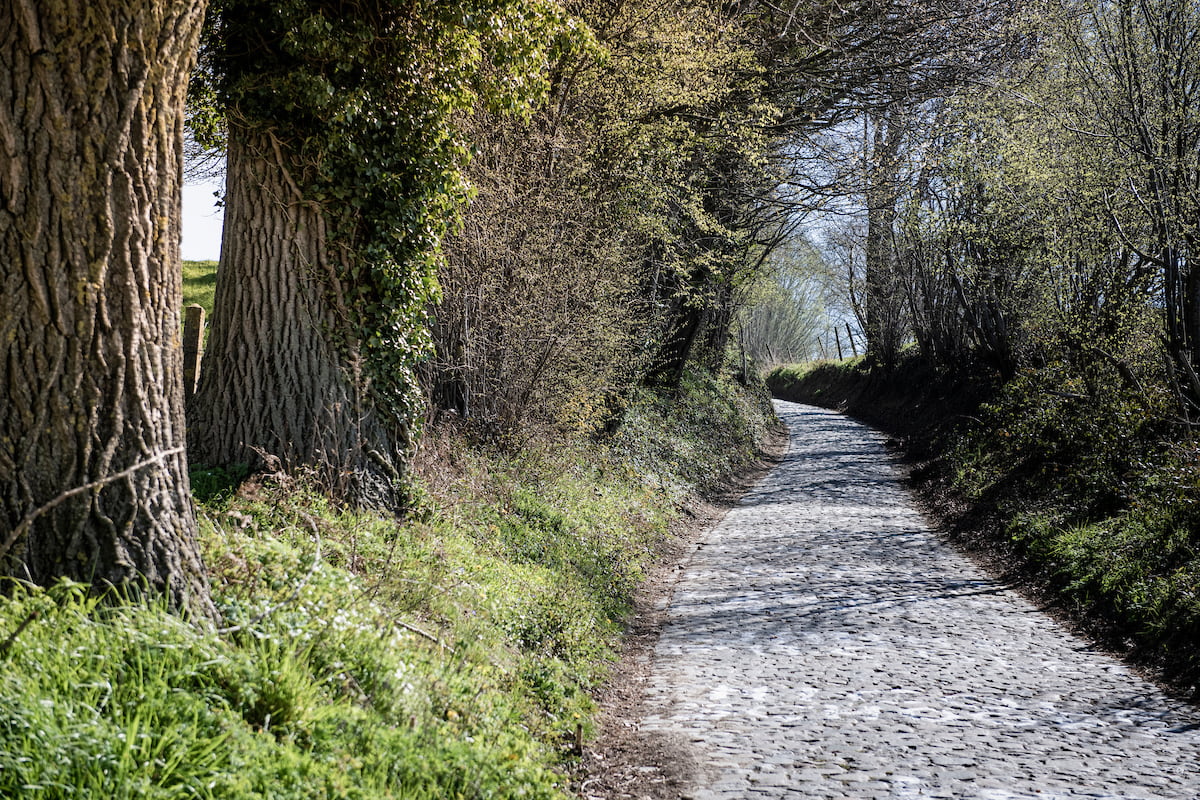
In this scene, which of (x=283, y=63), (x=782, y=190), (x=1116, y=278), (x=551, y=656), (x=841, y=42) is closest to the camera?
(x=551, y=656)

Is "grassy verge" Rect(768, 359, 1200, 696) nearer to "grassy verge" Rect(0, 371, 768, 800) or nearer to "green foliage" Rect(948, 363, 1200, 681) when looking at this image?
"green foliage" Rect(948, 363, 1200, 681)

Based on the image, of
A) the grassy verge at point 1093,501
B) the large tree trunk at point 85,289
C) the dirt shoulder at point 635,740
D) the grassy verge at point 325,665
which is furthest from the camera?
the grassy verge at point 1093,501

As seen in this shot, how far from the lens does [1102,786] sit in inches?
207

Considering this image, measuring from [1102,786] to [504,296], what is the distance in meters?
8.21

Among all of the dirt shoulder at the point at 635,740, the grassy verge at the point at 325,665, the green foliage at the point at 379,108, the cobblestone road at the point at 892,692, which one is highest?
the green foliage at the point at 379,108

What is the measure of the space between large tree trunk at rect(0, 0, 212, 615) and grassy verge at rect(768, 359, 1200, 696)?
7.69 m

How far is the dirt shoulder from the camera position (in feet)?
17.6

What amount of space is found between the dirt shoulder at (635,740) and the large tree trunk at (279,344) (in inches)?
111

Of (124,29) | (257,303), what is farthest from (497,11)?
(124,29)

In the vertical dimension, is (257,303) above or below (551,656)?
above

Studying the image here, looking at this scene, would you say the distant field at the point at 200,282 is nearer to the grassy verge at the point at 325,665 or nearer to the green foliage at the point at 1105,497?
the grassy verge at the point at 325,665

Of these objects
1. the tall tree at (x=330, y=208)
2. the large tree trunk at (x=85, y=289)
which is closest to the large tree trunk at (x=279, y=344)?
the tall tree at (x=330, y=208)

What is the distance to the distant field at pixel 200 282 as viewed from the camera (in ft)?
81.8

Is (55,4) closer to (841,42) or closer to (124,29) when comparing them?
(124,29)
